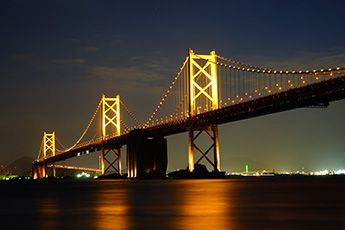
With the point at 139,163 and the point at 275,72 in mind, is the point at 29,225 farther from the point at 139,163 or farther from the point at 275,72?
the point at 139,163

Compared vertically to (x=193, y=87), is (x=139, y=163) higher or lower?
lower

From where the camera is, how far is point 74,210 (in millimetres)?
17781

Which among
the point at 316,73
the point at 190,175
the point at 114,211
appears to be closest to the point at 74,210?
the point at 114,211

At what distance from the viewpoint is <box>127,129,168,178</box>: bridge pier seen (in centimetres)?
7306

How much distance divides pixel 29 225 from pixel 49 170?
5398 inches

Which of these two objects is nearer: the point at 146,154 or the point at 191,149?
the point at 191,149

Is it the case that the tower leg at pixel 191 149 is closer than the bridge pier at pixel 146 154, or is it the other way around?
the tower leg at pixel 191 149

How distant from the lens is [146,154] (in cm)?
7350

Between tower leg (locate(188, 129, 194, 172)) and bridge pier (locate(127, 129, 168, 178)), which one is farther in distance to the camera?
bridge pier (locate(127, 129, 168, 178))

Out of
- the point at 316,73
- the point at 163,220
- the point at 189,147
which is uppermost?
the point at 316,73

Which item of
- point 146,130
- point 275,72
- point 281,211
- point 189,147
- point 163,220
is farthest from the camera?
point 146,130

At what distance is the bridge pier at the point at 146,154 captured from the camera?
73.1 metres

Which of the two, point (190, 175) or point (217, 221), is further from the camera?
point (190, 175)

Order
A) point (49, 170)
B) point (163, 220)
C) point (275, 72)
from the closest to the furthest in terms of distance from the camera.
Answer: point (163, 220), point (275, 72), point (49, 170)
